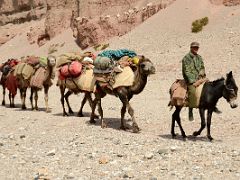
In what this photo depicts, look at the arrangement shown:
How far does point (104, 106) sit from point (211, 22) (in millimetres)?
18191

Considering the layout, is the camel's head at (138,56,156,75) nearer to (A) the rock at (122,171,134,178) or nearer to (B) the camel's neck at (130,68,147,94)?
(B) the camel's neck at (130,68,147,94)

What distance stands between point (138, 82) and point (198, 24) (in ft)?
72.6

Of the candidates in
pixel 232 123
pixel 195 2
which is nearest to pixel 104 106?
pixel 232 123

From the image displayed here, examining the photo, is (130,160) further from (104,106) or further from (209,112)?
(104,106)

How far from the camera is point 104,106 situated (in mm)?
17047

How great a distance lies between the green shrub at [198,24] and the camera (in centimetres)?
3222

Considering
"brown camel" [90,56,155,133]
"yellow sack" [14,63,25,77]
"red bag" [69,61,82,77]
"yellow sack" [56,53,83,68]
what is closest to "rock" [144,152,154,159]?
"brown camel" [90,56,155,133]

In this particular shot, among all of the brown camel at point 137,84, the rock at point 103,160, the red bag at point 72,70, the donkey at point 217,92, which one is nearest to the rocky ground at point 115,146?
the rock at point 103,160

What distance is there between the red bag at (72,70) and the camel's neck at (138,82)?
2.67 m

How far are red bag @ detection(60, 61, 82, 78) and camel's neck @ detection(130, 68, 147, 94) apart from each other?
267cm

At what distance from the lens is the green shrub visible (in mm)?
32219

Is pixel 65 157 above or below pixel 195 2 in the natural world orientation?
below

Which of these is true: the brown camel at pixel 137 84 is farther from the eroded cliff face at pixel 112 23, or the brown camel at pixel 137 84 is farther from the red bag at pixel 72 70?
the eroded cliff face at pixel 112 23

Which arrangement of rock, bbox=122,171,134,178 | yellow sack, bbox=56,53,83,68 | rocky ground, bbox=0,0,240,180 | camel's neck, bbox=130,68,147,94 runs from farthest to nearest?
1. yellow sack, bbox=56,53,83,68
2. camel's neck, bbox=130,68,147,94
3. rocky ground, bbox=0,0,240,180
4. rock, bbox=122,171,134,178
